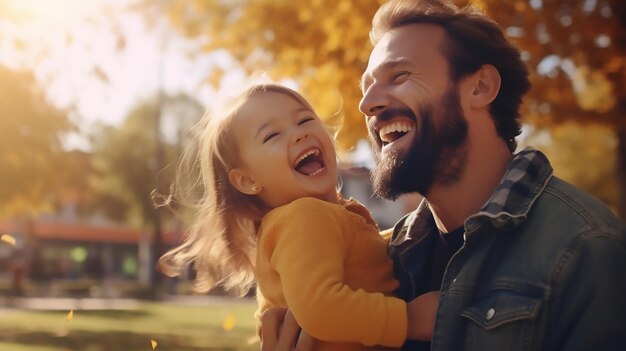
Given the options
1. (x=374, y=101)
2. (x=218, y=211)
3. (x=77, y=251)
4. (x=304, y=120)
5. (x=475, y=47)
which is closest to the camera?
(x=374, y=101)

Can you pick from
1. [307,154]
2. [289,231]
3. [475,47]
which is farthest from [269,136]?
[475,47]

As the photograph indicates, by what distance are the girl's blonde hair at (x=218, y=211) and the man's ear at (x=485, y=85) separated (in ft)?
2.37

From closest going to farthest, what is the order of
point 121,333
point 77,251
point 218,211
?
point 218,211 → point 121,333 → point 77,251

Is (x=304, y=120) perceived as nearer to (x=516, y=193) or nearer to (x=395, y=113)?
(x=395, y=113)

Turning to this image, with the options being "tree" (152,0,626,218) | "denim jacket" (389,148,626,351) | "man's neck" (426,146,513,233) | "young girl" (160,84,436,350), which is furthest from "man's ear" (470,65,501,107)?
"tree" (152,0,626,218)

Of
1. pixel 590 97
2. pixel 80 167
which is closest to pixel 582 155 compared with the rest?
pixel 590 97

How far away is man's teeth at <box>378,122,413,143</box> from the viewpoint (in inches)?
125

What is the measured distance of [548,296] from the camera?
100 inches

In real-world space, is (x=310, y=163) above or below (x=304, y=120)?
below

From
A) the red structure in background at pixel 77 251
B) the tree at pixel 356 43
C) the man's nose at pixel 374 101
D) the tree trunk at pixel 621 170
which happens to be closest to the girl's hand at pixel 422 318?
the man's nose at pixel 374 101

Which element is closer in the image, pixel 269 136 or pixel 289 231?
pixel 289 231

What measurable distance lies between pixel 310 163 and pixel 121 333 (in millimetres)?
12415

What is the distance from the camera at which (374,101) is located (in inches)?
127

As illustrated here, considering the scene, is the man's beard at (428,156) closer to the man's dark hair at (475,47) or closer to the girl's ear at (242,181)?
the man's dark hair at (475,47)
